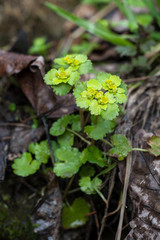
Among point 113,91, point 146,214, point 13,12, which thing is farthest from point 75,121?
point 13,12

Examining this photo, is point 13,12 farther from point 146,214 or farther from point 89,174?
point 146,214

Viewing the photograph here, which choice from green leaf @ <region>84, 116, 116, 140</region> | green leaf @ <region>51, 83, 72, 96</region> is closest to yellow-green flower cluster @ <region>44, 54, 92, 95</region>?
green leaf @ <region>51, 83, 72, 96</region>

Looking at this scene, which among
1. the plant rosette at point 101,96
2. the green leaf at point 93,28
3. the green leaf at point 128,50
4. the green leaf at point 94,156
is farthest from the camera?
the green leaf at point 93,28

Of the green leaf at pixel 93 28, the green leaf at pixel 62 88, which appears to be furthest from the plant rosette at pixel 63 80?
the green leaf at pixel 93 28

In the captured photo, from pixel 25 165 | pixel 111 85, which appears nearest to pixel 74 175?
pixel 25 165

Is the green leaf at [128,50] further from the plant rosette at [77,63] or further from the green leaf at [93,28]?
the plant rosette at [77,63]

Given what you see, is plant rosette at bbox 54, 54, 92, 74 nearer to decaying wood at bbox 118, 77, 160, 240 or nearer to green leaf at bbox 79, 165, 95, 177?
decaying wood at bbox 118, 77, 160, 240

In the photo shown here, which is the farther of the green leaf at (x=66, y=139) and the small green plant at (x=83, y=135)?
the green leaf at (x=66, y=139)
